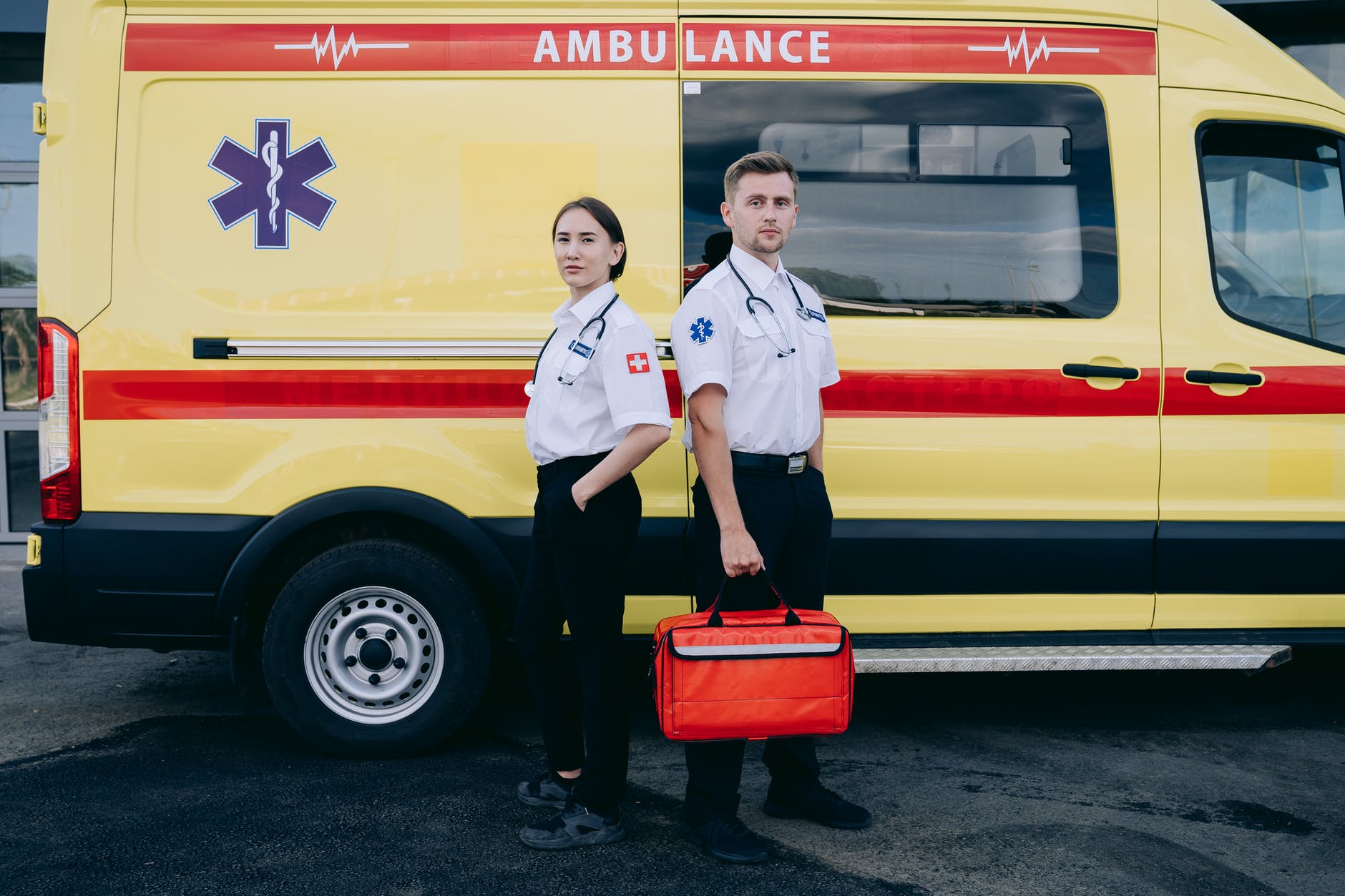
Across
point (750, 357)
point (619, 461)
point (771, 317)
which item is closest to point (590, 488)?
point (619, 461)

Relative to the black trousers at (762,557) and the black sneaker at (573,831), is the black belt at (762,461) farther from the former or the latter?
the black sneaker at (573,831)

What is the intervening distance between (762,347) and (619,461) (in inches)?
18.2

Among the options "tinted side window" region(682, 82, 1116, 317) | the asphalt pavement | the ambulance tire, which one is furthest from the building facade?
the ambulance tire

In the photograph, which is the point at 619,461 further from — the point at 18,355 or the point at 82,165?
the point at 18,355

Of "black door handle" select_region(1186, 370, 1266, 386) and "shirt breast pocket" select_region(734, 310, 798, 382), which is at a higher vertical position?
"shirt breast pocket" select_region(734, 310, 798, 382)

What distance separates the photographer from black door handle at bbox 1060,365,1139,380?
3.45 metres

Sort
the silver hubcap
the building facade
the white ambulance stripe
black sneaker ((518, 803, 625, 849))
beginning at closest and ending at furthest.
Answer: the white ambulance stripe, black sneaker ((518, 803, 625, 849)), the silver hubcap, the building facade

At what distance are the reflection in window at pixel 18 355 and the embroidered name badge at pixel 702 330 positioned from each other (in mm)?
6483

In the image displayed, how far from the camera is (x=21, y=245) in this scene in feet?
24.4

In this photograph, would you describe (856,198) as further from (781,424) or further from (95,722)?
(95,722)

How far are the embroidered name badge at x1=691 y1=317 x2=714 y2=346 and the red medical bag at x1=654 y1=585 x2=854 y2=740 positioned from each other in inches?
25.8

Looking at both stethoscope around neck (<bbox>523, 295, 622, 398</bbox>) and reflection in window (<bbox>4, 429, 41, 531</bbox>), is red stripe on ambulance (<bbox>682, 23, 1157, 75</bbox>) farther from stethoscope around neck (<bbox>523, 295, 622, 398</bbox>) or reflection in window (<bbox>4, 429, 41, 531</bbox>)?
reflection in window (<bbox>4, 429, 41, 531</bbox>)

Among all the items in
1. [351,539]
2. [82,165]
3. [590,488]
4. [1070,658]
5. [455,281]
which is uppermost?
[82,165]

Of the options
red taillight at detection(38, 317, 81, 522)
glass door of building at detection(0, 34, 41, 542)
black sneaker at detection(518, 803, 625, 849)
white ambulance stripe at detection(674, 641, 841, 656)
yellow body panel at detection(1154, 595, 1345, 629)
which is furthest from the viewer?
glass door of building at detection(0, 34, 41, 542)
